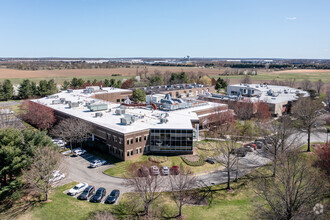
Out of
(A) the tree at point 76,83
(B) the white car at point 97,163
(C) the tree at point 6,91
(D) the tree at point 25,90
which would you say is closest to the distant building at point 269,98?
(B) the white car at point 97,163

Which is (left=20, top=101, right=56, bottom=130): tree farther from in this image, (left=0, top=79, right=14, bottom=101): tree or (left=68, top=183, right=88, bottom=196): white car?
(left=0, top=79, right=14, bottom=101): tree

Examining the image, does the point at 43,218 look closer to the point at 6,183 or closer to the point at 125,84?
the point at 6,183

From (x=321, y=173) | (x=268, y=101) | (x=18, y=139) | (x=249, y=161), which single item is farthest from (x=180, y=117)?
(x=268, y=101)

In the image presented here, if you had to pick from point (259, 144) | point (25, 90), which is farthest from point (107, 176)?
point (25, 90)

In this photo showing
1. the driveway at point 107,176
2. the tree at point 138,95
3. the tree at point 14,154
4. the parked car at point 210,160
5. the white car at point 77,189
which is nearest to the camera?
the tree at point 14,154

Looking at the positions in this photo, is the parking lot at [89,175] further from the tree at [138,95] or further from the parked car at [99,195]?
the tree at [138,95]

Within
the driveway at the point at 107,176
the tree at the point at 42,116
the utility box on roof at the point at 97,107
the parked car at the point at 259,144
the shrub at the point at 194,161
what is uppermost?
the utility box on roof at the point at 97,107
